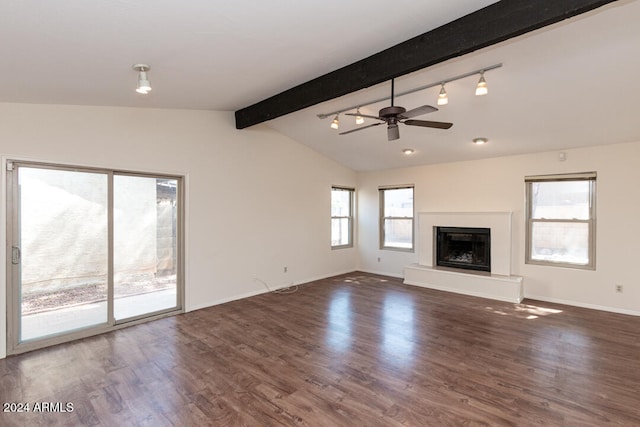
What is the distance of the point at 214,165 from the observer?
4824 millimetres

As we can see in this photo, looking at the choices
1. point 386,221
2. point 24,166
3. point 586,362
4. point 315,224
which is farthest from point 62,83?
point 386,221

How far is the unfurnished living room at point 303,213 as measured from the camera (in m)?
2.27

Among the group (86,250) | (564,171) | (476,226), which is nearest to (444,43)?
(564,171)

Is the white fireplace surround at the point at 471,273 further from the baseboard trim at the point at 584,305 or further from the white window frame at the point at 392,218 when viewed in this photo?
the white window frame at the point at 392,218

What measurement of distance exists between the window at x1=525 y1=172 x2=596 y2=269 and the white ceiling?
2.44 ft

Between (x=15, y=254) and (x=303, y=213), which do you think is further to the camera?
(x=303, y=213)

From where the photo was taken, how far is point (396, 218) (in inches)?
276

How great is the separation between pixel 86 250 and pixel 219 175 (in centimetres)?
199

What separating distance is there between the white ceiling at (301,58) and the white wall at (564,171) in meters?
0.44

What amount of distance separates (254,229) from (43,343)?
2973 mm

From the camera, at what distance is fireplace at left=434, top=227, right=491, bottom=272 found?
18.6 ft

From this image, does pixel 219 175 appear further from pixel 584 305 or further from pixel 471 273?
pixel 584 305

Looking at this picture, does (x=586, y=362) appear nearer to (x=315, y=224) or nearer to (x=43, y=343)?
(x=315, y=224)

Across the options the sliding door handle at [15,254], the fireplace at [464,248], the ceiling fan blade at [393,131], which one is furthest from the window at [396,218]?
the sliding door handle at [15,254]
